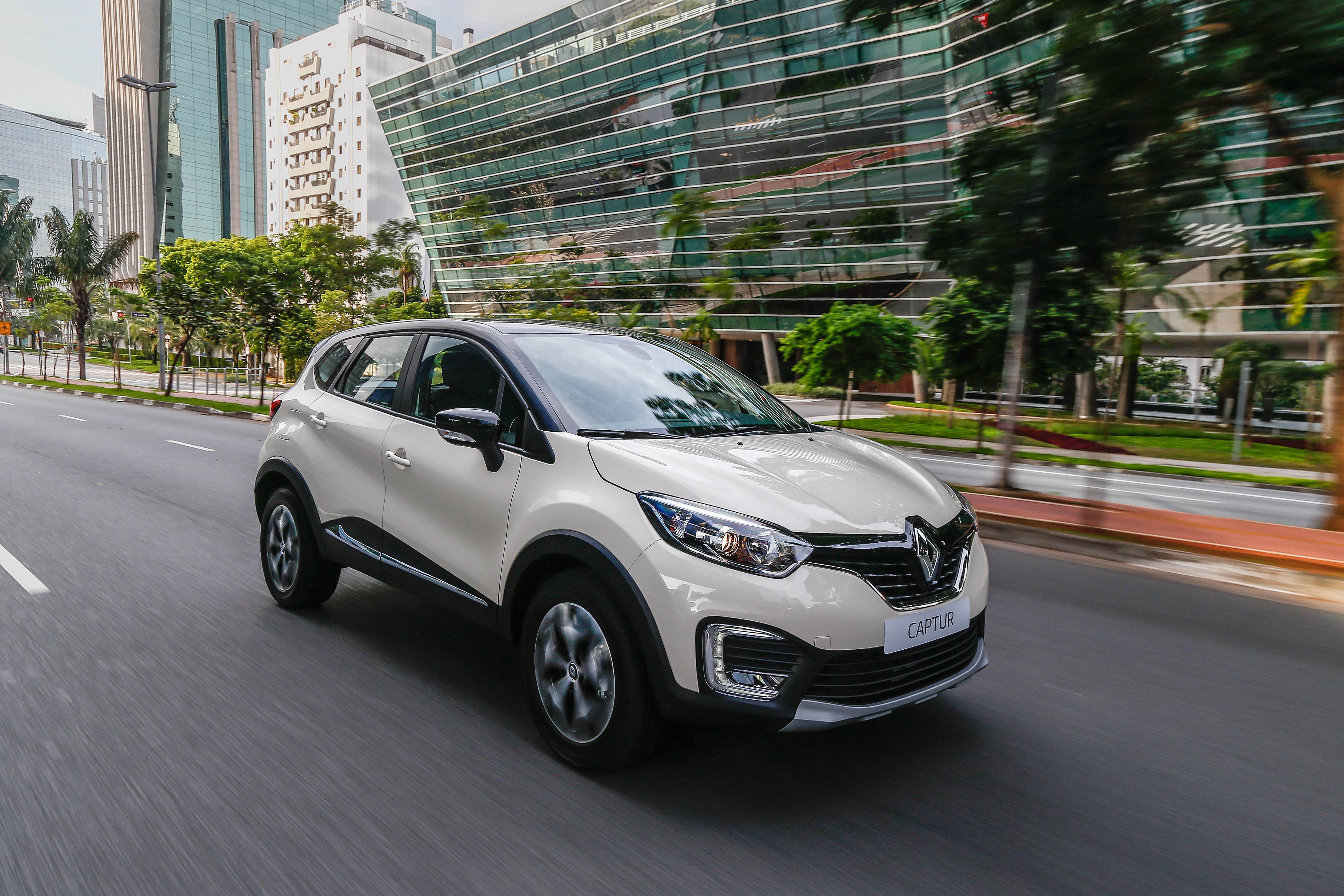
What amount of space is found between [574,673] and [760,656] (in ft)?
2.42

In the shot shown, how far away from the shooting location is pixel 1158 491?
1748cm

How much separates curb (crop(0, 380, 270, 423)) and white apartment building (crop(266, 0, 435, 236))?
51.5 metres

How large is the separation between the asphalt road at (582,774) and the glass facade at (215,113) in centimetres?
14457

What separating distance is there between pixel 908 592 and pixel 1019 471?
19070mm

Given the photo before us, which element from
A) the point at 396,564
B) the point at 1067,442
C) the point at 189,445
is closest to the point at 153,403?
the point at 189,445

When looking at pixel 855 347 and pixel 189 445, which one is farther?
pixel 855 347

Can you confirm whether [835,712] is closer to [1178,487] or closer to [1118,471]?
[1178,487]

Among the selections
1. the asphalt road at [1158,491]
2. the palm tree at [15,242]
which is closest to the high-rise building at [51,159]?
the palm tree at [15,242]

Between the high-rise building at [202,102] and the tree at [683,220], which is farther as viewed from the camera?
the high-rise building at [202,102]

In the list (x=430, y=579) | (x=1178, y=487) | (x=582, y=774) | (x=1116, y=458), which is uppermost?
(x=430, y=579)

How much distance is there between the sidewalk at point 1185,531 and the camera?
7.39 meters

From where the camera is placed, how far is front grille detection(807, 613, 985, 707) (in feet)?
9.27

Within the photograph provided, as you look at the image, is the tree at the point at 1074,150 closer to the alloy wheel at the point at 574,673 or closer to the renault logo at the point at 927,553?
the renault logo at the point at 927,553

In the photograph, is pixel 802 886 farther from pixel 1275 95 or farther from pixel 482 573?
pixel 1275 95
